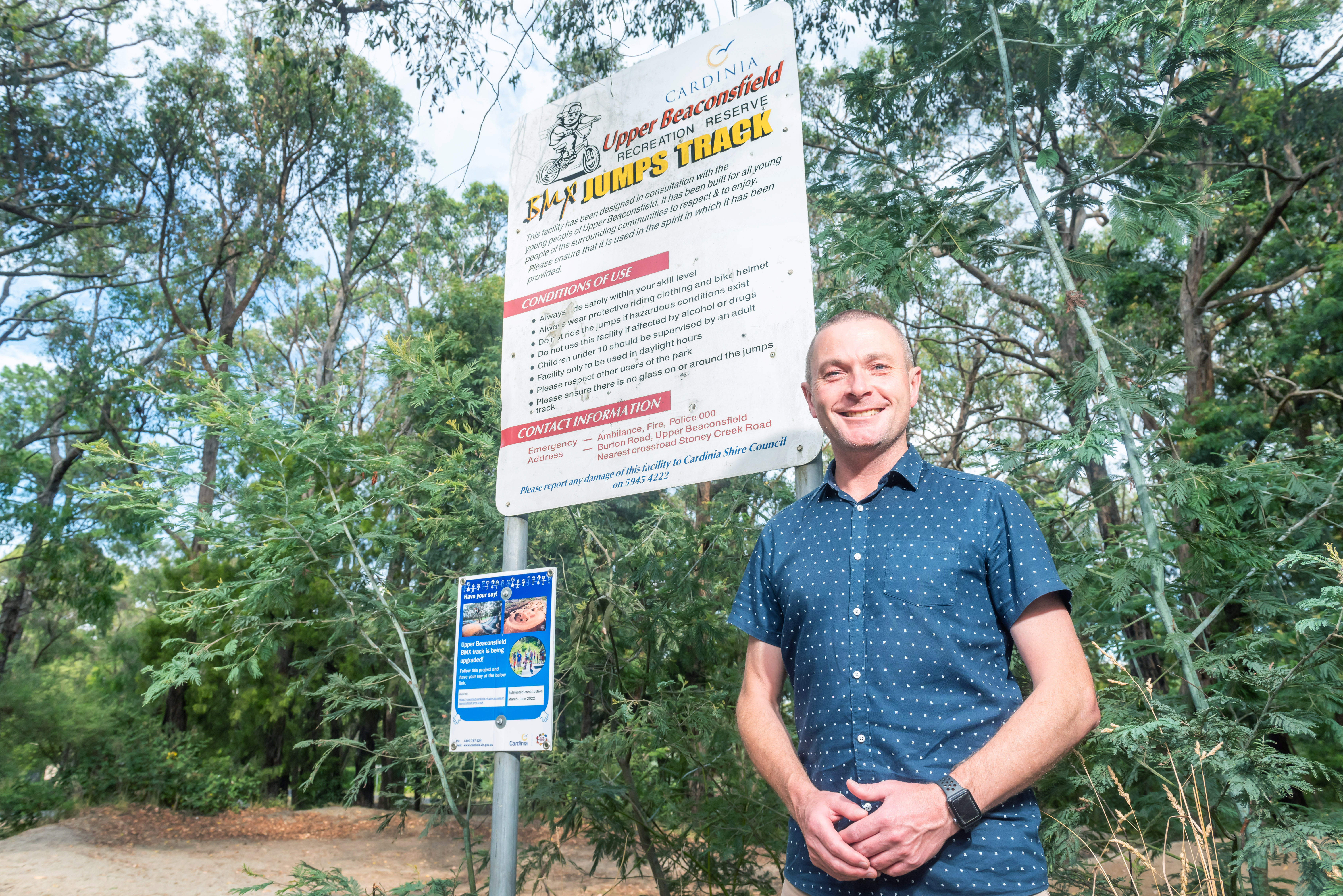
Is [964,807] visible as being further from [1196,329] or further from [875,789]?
[1196,329]

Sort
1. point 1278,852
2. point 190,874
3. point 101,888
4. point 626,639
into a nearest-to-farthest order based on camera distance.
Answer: point 1278,852 → point 626,639 → point 101,888 → point 190,874

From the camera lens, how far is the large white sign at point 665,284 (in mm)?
2422

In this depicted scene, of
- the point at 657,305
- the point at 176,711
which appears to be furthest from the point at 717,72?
the point at 176,711

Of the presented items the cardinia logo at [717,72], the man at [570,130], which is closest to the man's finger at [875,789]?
the cardinia logo at [717,72]

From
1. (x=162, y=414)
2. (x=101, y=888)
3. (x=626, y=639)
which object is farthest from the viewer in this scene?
(x=162, y=414)

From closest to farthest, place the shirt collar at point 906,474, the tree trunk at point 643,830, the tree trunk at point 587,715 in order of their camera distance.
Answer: the shirt collar at point 906,474
the tree trunk at point 643,830
the tree trunk at point 587,715

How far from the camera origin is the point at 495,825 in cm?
259

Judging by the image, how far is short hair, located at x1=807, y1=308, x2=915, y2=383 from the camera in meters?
1.78

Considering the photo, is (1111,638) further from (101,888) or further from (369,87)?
(369,87)

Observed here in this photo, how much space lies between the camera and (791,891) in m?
1.59

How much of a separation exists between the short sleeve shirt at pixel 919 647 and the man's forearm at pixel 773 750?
42mm

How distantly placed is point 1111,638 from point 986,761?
1556mm

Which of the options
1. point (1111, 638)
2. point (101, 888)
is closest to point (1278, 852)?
point (1111, 638)

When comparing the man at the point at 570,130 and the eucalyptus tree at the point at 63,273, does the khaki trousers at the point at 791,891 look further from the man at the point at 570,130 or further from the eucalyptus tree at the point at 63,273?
the eucalyptus tree at the point at 63,273
